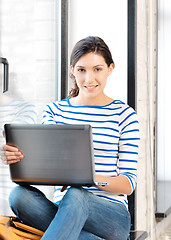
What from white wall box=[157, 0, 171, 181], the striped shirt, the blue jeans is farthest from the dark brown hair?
white wall box=[157, 0, 171, 181]

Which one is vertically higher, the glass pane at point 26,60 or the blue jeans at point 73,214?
the glass pane at point 26,60

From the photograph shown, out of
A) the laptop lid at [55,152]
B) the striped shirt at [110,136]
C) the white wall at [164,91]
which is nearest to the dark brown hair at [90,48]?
the striped shirt at [110,136]

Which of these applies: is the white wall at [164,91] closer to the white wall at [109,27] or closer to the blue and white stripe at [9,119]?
the white wall at [109,27]

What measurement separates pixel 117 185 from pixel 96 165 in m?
0.15

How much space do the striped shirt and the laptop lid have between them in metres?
0.27

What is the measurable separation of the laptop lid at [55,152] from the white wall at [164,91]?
5.55 ft

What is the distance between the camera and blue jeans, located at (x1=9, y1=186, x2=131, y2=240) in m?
1.60

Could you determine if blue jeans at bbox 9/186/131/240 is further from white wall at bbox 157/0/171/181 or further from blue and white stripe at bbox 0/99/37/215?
white wall at bbox 157/0/171/181

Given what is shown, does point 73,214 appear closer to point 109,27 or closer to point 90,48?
point 90,48

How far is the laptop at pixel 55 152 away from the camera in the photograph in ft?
5.32

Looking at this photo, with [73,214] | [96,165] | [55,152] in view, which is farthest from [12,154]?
[96,165]

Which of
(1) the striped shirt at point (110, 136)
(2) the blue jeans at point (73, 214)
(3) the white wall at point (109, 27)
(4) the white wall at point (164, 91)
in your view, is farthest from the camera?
(4) the white wall at point (164, 91)

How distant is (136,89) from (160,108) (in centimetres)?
74

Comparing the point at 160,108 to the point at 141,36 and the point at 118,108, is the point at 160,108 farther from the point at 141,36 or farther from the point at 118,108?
the point at 118,108
